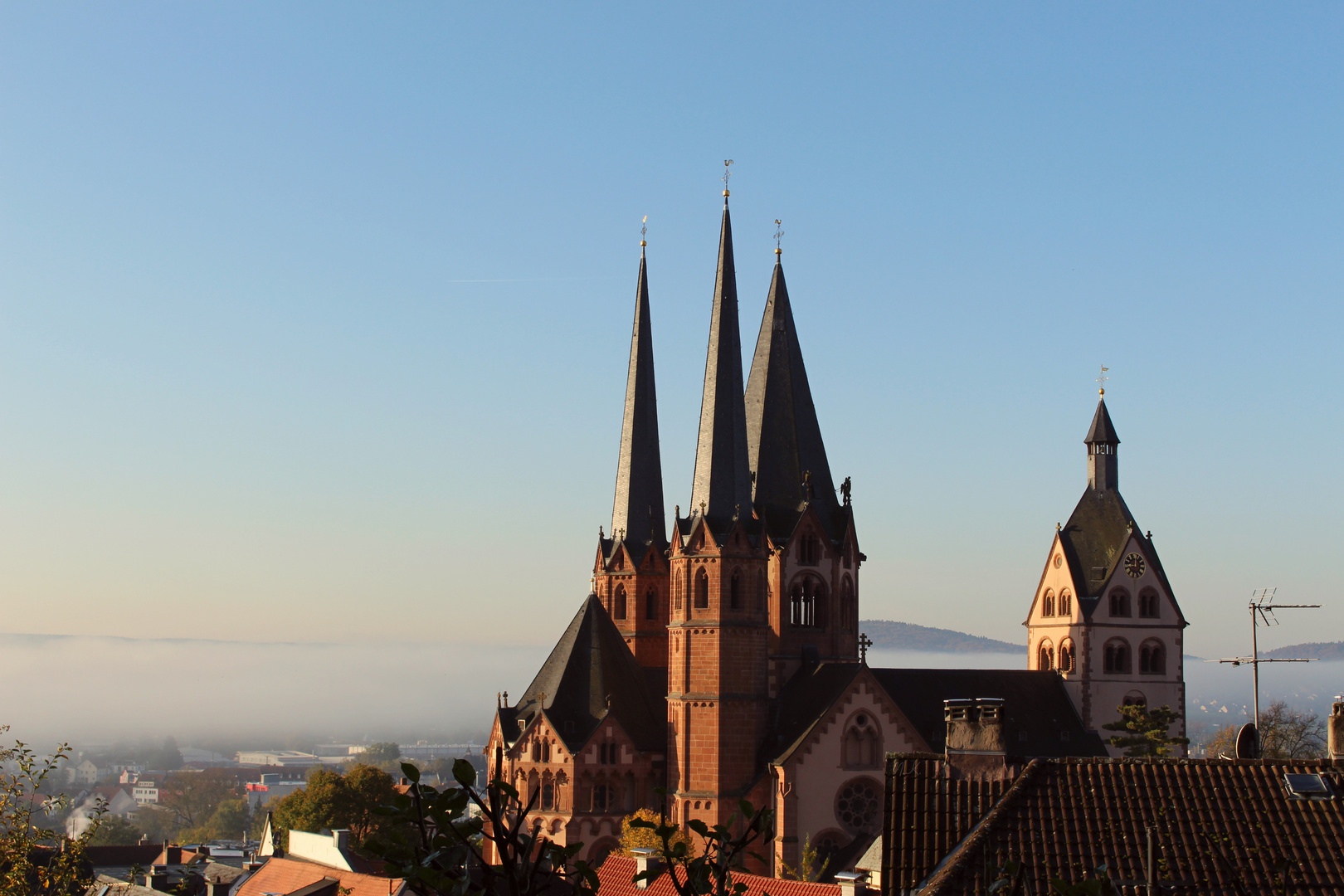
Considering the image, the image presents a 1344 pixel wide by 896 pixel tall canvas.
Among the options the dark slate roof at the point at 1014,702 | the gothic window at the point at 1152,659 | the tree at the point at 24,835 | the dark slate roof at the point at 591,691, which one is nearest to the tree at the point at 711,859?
the tree at the point at 24,835

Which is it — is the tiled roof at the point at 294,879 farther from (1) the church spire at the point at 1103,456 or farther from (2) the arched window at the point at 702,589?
(1) the church spire at the point at 1103,456

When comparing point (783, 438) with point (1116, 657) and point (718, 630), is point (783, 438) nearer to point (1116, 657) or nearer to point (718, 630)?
point (718, 630)

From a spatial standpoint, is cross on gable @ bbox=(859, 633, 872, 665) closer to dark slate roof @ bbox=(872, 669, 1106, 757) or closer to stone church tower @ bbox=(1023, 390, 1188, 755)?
dark slate roof @ bbox=(872, 669, 1106, 757)

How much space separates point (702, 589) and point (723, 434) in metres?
6.34

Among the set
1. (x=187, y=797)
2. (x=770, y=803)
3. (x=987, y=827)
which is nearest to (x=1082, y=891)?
(x=987, y=827)

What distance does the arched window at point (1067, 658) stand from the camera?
73.5 metres

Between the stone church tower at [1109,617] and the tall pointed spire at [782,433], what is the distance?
1589 cm

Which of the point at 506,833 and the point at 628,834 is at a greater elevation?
the point at 506,833

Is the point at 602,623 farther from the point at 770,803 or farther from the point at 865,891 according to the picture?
the point at 865,891

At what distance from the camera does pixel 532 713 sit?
61.3m

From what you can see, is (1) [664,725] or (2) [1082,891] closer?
(2) [1082,891]

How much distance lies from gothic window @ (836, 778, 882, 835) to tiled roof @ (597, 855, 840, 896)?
18.0m

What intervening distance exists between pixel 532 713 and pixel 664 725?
18.5 feet

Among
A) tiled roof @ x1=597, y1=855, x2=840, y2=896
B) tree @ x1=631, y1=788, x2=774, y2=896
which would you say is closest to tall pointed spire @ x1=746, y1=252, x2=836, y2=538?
tiled roof @ x1=597, y1=855, x2=840, y2=896
